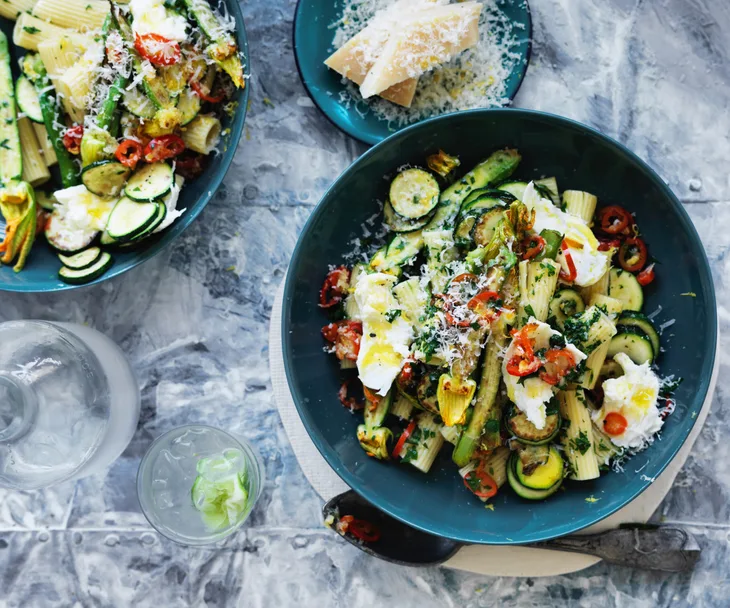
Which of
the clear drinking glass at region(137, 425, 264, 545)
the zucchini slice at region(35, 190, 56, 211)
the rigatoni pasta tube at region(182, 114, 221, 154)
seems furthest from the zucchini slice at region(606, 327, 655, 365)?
the zucchini slice at region(35, 190, 56, 211)

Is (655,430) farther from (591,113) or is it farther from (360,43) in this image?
(360,43)

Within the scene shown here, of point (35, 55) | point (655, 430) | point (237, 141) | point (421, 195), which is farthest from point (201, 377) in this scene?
point (655, 430)

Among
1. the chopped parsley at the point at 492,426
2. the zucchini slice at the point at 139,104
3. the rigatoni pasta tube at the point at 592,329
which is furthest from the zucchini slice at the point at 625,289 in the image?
the zucchini slice at the point at 139,104

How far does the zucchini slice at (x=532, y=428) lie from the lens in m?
2.43

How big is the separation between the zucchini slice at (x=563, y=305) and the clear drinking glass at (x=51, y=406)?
5.94 ft

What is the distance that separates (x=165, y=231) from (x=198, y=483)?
41.1 inches

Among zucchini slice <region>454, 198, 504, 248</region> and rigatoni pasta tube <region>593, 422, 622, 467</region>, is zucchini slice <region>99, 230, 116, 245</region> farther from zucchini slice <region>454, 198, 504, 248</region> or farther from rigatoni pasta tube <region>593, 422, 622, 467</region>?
rigatoni pasta tube <region>593, 422, 622, 467</region>

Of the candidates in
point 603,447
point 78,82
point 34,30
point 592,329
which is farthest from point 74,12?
point 603,447

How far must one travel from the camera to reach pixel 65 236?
2865 millimetres

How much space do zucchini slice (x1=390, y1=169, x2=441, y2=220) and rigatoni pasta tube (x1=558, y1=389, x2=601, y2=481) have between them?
2.82 feet

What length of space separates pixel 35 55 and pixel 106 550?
2176 mm

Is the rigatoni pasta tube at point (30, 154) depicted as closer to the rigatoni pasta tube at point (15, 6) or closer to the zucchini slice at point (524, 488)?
the rigatoni pasta tube at point (15, 6)

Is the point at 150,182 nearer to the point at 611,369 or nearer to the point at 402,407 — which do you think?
the point at 402,407

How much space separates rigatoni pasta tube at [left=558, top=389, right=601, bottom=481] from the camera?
249cm
